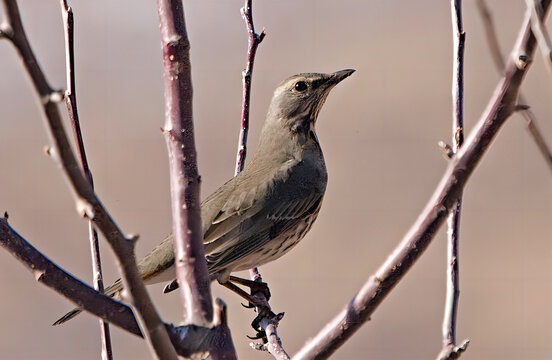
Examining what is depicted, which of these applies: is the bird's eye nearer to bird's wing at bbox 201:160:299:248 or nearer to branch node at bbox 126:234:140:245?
bird's wing at bbox 201:160:299:248

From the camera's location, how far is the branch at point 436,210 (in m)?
1.57

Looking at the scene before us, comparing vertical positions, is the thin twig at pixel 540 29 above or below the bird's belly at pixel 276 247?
below

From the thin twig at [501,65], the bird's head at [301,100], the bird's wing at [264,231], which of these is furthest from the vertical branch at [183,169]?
the bird's head at [301,100]

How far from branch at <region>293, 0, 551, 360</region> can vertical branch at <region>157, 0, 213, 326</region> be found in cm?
32

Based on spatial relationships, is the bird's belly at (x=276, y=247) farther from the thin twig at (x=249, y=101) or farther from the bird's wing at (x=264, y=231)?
the thin twig at (x=249, y=101)

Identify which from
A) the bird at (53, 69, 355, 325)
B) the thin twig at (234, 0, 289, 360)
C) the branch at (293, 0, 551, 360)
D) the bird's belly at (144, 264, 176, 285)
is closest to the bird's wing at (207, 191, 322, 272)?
the bird at (53, 69, 355, 325)

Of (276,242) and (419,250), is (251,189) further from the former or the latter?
(419,250)

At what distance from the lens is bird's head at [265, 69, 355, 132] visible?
5438 mm

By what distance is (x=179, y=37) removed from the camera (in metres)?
2.02

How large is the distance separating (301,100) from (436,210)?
3805 millimetres

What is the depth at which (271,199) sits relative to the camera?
4973mm

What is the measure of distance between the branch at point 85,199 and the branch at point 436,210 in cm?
46

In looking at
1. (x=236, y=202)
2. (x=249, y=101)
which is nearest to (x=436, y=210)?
(x=249, y=101)

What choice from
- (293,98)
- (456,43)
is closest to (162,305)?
(293,98)
